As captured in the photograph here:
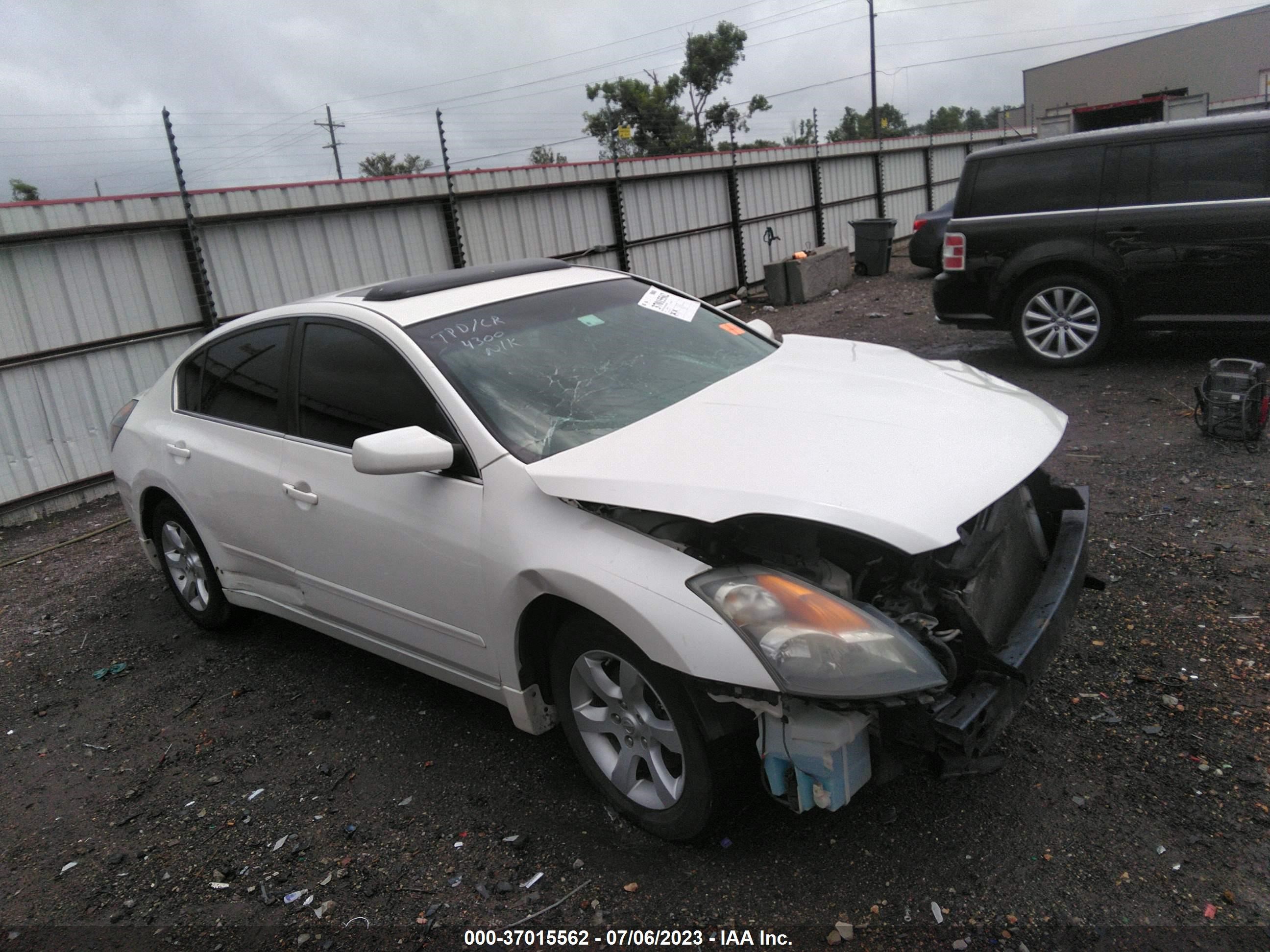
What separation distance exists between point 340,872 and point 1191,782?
2603mm

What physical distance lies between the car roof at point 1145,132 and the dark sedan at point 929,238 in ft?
21.5

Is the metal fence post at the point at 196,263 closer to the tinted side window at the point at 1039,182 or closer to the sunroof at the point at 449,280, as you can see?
the sunroof at the point at 449,280

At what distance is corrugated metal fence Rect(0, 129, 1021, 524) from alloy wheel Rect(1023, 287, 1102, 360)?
6.27 metres

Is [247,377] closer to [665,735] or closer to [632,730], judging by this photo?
[632,730]

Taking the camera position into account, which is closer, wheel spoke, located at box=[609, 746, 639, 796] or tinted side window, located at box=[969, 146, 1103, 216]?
wheel spoke, located at box=[609, 746, 639, 796]

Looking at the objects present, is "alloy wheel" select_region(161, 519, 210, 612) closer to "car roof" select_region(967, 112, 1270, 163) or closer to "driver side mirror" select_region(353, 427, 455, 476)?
"driver side mirror" select_region(353, 427, 455, 476)

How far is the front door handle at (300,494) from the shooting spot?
11.1ft

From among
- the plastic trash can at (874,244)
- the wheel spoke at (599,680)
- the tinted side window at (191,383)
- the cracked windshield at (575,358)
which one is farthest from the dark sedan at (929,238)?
the wheel spoke at (599,680)

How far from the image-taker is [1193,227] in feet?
21.6

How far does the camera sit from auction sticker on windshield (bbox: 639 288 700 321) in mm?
3875

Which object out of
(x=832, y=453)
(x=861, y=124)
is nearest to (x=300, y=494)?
(x=832, y=453)

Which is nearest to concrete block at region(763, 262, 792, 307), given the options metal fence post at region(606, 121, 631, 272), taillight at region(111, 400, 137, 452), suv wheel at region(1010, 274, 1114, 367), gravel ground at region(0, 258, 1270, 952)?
metal fence post at region(606, 121, 631, 272)

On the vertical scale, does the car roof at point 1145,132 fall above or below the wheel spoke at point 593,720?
above

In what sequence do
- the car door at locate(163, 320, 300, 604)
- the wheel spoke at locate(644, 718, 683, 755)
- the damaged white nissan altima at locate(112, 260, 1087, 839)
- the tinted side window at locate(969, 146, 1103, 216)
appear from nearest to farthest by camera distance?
the damaged white nissan altima at locate(112, 260, 1087, 839)
the wheel spoke at locate(644, 718, 683, 755)
the car door at locate(163, 320, 300, 604)
the tinted side window at locate(969, 146, 1103, 216)
